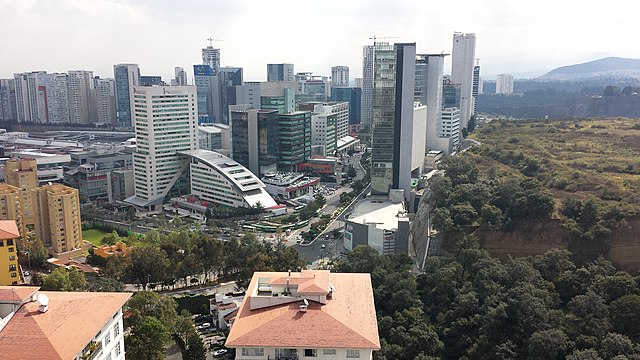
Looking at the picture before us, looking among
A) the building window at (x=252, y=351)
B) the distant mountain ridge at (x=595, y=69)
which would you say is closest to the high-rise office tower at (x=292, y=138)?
the building window at (x=252, y=351)

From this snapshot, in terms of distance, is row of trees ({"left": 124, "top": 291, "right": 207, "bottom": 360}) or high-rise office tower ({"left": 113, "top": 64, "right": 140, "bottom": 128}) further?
high-rise office tower ({"left": 113, "top": 64, "right": 140, "bottom": 128})

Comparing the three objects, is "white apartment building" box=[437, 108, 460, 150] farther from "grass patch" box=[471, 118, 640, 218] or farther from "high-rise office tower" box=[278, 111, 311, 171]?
"high-rise office tower" box=[278, 111, 311, 171]

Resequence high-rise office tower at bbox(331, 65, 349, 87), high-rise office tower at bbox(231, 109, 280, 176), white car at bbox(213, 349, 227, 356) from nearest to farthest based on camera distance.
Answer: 1. white car at bbox(213, 349, 227, 356)
2. high-rise office tower at bbox(231, 109, 280, 176)
3. high-rise office tower at bbox(331, 65, 349, 87)

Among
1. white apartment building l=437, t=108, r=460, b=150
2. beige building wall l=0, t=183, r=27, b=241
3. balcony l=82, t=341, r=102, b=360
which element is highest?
white apartment building l=437, t=108, r=460, b=150

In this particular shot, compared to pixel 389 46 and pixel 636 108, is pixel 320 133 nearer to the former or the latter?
pixel 389 46

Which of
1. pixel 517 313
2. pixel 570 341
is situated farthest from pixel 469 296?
pixel 570 341

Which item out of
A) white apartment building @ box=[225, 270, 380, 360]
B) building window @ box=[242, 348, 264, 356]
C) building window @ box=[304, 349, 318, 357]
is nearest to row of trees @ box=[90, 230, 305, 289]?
white apartment building @ box=[225, 270, 380, 360]
